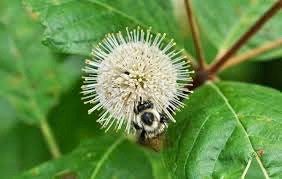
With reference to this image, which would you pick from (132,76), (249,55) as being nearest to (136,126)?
(132,76)

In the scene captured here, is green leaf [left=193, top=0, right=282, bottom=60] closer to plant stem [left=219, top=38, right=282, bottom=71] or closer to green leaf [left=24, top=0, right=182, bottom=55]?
plant stem [left=219, top=38, right=282, bottom=71]

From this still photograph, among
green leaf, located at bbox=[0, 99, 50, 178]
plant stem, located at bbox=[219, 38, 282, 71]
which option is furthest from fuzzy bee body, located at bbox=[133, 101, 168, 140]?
green leaf, located at bbox=[0, 99, 50, 178]

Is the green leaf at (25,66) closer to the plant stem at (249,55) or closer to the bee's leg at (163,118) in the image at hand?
the plant stem at (249,55)

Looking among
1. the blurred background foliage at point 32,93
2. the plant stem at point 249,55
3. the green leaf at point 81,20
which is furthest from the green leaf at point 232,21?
the blurred background foliage at point 32,93

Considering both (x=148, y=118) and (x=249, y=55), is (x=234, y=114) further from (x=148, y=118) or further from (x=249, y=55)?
(x=249, y=55)

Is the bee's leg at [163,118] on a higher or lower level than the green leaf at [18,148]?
lower

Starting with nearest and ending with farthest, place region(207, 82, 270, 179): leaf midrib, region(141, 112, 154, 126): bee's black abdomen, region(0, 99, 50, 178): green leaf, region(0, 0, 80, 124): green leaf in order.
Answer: region(207, 82, 270, 179): leaf midrib < region(141, 112, 154, 126): bee's black abdomen < region(0, 0, 80, 124): green leaf < region(0, 99, 50, 178): green leaf

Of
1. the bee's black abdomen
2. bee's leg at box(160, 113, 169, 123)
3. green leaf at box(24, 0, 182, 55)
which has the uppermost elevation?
green leaf at box(24, 0, 182, 55)
